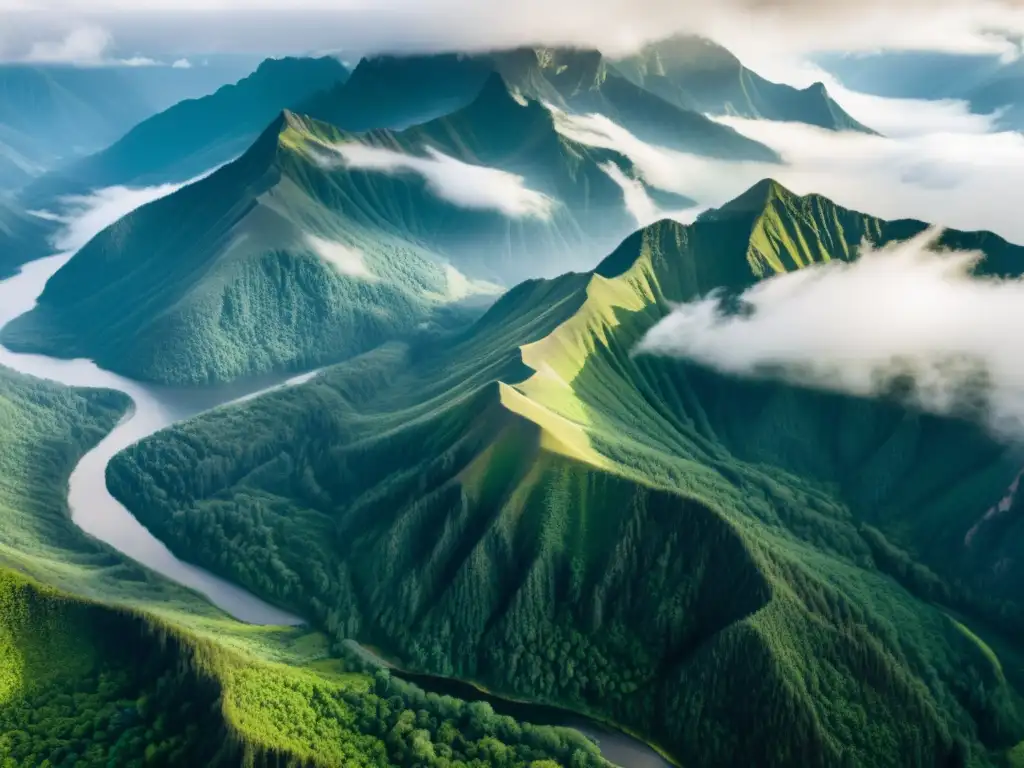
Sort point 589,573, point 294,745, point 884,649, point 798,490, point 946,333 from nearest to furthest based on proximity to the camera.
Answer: point 294,745 → point 884,649 → point 589,573 → point 798,490 → point 946,333

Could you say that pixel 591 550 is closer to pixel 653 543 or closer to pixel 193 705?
pixel 653 543

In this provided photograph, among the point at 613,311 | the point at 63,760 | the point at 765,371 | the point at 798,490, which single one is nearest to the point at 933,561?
the point at 798,490

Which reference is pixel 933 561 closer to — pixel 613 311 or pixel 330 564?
pixel 613 311

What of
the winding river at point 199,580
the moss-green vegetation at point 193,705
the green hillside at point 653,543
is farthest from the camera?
the winding river at point 199,580

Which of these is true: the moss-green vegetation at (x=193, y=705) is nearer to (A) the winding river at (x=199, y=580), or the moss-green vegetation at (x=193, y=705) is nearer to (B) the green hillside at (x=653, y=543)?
(A) the winding river at (x=199, y=580)

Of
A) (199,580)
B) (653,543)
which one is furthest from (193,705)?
(653,543)

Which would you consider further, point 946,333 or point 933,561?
point 946,333
